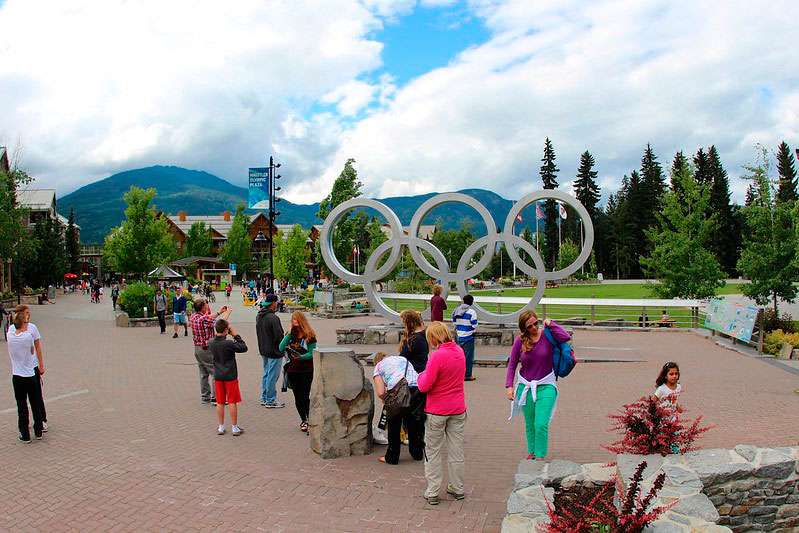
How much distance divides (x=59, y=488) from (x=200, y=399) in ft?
14.0

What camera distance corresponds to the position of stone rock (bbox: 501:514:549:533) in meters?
4.50

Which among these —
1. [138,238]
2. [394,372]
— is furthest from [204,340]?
[138,238]

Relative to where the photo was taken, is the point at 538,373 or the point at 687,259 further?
the point at 687,259

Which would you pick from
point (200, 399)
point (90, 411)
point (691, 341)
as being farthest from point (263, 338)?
point (691, 341)

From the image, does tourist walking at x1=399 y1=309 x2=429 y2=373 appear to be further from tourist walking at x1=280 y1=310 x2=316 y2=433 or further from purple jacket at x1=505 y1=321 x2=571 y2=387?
tourist walking at x1=280 y1=310 x2=316 y2=433

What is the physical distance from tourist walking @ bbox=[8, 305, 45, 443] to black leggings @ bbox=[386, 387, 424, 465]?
188 inches

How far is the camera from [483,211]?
17.3 m

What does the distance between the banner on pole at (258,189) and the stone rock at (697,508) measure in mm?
25029

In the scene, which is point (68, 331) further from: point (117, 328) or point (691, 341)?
point (691, 341)

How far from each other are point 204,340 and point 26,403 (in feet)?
8.91

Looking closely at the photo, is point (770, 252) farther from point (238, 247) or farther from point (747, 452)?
point (238, 247)

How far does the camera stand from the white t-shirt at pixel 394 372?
22.0 ft

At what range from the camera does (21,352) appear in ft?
25.8

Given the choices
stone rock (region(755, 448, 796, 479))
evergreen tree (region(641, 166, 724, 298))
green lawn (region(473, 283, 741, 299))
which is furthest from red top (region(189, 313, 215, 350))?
green lawn (region(473, 283, 741, 299))
